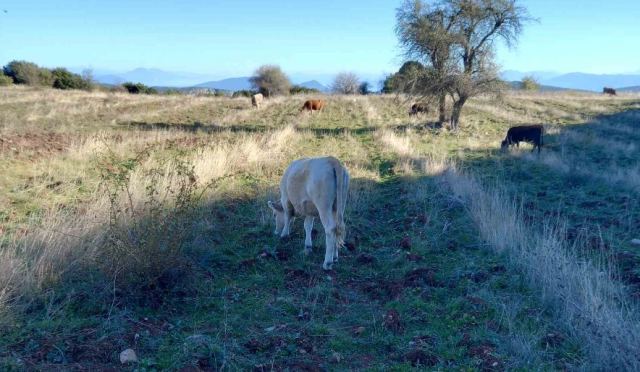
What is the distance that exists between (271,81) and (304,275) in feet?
188

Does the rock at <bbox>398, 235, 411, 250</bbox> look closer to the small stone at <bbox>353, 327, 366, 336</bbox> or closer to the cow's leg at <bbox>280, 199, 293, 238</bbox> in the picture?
the cow's leg at <bbox>280, 199, 293, 238</bbox>

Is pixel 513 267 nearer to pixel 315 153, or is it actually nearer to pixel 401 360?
pixel 401 360

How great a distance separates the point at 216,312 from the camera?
197 inches

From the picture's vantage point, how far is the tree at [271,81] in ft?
200

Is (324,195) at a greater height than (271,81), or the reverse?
(271,81)

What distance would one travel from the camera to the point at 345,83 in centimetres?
7431

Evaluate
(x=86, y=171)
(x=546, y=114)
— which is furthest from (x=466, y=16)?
(x=86, y=171)

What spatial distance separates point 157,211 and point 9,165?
716 cm

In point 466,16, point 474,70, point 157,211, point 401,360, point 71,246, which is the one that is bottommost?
point 401,360

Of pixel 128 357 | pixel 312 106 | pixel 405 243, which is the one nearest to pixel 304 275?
pixel 405 243

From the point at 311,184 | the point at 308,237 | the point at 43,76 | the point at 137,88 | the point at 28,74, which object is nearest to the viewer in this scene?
the point at 311,184

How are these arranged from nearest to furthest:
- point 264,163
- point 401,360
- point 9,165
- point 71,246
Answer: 1. point 401,360
2. point 71,246
3. point 9,165
4. point 264,163

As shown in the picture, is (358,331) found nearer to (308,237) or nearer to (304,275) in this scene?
(304,275)

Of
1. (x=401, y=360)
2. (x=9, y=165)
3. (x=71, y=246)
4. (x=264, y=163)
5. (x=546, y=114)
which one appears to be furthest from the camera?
(x=546, y=114)
